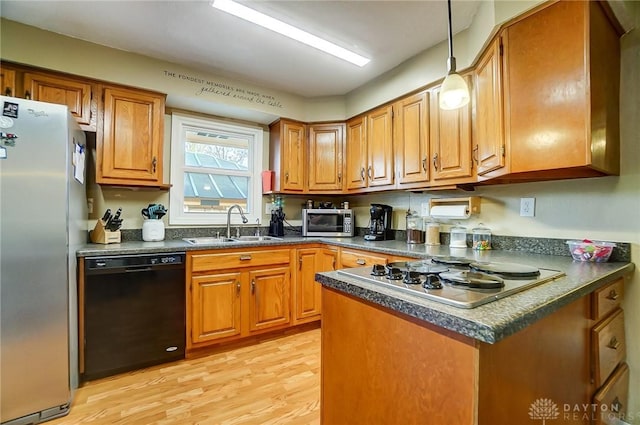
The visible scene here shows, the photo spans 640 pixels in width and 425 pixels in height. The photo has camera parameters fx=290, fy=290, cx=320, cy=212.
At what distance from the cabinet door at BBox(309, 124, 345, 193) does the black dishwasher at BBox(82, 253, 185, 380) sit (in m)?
1.62

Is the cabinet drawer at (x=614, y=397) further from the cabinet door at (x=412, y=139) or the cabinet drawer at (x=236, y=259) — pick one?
the cabinet drawer at (x=236, y=259)

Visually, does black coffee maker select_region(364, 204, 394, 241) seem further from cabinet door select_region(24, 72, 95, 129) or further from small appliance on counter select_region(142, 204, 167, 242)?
cabinet door select_region(24, 72, 95, 129)

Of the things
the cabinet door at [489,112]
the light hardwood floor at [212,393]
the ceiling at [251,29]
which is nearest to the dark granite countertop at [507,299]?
the cabinet door at [489,112]

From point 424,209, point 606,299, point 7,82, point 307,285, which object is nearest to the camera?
point 606,299

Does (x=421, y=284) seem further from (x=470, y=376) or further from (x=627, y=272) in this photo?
(x=627, y=272)

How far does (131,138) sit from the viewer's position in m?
2.37

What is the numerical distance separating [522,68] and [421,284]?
4.66 feet

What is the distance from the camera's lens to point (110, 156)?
2.28 metres

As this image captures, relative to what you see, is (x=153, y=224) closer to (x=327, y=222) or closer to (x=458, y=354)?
(x=327, y=222)

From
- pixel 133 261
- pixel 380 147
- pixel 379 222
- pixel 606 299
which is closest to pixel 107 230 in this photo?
pixel 133 261

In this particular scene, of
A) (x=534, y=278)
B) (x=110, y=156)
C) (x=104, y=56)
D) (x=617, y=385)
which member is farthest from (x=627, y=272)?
(x=104, y=56)

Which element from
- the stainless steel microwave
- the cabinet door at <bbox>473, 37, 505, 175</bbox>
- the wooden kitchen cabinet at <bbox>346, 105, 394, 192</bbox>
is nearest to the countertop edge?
the cabinet door at <bbox>473, 37, 505, 175</bbox>

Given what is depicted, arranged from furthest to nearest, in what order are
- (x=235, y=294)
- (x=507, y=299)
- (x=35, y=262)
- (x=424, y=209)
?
(x=424, y=209)
(x=235, y=294)
(x=35, y=262)
(x=507, y=299)

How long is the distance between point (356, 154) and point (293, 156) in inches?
27.0
